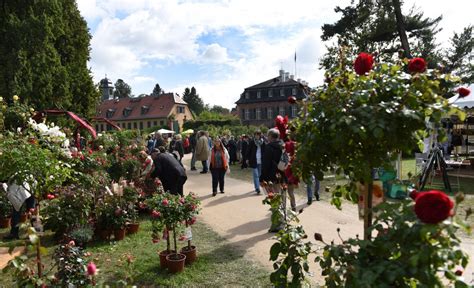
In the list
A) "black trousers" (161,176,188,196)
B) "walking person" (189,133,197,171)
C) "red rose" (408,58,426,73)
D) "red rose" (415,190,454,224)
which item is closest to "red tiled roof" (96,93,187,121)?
"walking person" (189,133,197,171)

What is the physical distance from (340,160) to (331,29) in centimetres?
2102

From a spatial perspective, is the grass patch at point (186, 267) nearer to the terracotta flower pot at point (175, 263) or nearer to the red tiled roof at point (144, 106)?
the terracotta flower pot at point (175, 263)

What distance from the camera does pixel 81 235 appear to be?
568 cm

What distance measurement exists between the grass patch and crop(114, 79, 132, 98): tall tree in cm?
9949

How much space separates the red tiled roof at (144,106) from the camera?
6100 cm

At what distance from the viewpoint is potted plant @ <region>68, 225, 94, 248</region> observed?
564 cm

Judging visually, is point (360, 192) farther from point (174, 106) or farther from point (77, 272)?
point (174, 106)

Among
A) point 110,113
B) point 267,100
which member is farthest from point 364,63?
point 110,113

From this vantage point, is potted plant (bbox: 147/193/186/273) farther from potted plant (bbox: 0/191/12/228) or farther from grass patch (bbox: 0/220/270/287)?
potted plant (bbox: 0/191/12/228)

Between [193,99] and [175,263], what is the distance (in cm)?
8163

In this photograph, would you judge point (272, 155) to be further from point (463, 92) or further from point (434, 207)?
point (434, 207)

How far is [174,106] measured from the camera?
60.6 meters

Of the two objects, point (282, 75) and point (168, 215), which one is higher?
point (282, 75)

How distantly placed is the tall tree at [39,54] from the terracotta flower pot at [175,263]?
11.9 meters
